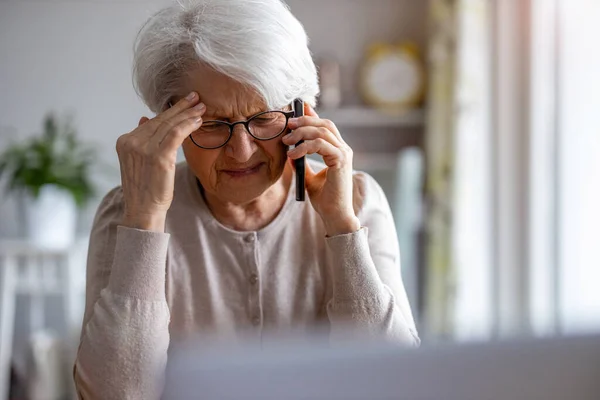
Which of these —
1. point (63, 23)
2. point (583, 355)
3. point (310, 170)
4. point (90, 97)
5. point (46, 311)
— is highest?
point (63, 23)

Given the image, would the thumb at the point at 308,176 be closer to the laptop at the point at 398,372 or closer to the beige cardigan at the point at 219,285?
the beige cardigan at the point at 219,285

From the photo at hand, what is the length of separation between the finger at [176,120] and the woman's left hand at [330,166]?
0.48 feet

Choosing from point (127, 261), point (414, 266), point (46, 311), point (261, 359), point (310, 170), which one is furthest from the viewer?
point (414, 266)

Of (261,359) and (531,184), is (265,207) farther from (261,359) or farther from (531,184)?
(531,184)

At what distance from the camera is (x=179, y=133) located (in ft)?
3.94

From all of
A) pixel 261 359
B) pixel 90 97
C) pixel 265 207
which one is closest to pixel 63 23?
pixel 90 97

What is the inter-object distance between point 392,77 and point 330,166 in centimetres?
344

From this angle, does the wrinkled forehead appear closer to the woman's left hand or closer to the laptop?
the woman's left hand

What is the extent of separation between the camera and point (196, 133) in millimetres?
1259

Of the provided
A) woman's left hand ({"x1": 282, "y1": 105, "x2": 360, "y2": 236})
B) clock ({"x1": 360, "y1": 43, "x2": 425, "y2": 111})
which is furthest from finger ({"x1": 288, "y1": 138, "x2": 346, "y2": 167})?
clock ({"x1": 360, "y1": 43, "x2": 425, "y2": 111})

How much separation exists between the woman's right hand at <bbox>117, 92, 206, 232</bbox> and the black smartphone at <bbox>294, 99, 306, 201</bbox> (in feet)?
0.53

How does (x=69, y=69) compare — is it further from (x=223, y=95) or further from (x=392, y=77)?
(x=223, y=95)

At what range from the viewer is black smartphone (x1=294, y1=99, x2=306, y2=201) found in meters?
1.29

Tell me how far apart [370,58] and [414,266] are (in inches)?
51.5
